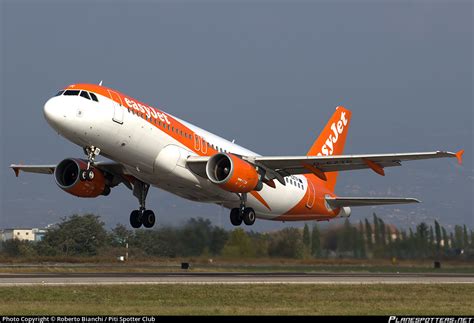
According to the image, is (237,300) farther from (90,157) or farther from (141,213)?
(141,213)

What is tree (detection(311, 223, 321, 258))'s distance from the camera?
52219 mm

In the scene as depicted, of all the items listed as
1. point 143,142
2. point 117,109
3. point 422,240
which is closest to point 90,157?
point 143,142

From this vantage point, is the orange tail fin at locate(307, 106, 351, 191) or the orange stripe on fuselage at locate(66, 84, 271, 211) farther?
the orange tail fin at locate(307, 106, 351, 191)

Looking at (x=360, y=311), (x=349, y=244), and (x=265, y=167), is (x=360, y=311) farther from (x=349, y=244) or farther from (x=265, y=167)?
(x=349, y=244)

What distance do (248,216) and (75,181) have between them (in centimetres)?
844

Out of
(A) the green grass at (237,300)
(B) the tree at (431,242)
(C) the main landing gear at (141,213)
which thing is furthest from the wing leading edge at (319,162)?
(B) the tree at (431,242)

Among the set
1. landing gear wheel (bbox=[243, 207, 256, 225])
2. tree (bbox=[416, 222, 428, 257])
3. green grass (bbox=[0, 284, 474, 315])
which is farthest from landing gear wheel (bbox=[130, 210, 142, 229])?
tree (bbox=[416, 222, 428, 257])

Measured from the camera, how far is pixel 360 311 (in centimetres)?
2312

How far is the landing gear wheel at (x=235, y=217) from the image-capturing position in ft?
143

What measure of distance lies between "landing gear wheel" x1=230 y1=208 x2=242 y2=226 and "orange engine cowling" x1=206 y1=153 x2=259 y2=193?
10.0 feet

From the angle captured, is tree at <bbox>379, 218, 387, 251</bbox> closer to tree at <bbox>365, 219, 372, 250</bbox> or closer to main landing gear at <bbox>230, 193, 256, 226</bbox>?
tree at <bbox>365, 219, 372, 250</bbox>

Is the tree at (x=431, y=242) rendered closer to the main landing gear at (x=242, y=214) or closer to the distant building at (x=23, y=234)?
the main landing gear at (x=242, y=214)

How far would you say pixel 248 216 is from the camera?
143ft

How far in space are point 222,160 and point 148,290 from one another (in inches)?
510
